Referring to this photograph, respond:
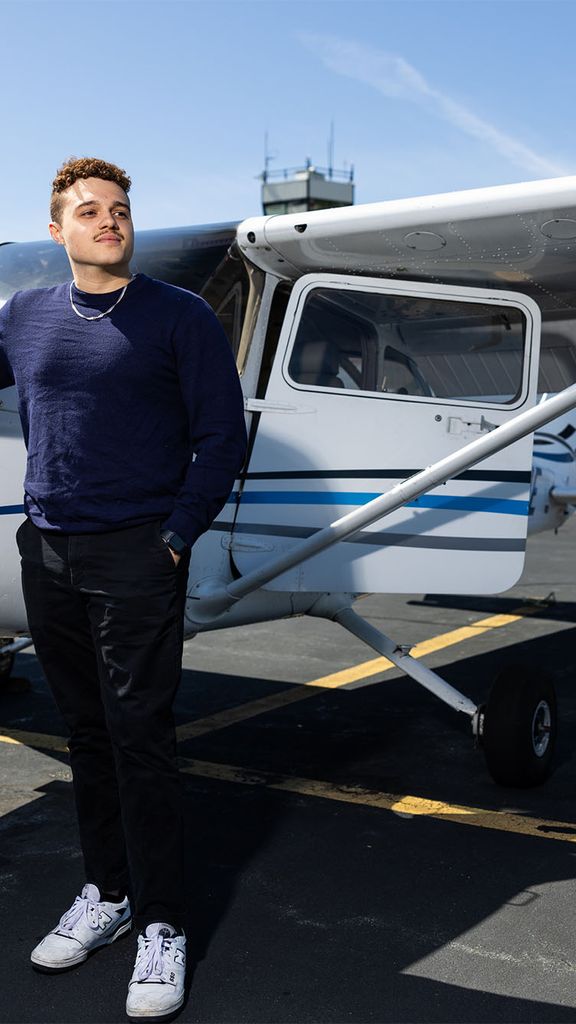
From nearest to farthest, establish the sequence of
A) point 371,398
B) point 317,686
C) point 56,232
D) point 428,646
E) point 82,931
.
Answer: point 56,232
point 82,931
point 371,398
point 317,686
point 428,646

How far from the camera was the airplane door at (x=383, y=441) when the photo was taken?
13.4 ft

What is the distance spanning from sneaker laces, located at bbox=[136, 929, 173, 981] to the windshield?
2353 mm

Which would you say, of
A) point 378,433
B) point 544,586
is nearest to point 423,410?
point 378,433

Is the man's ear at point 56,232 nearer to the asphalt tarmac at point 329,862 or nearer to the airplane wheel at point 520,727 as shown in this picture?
the asphalt tarmac at point 329,862

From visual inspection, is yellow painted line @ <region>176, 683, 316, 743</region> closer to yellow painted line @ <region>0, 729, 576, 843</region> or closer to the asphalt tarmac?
the asphalt tarmac

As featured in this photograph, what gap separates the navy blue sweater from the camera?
96.5 inches

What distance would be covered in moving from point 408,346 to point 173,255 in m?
1.05

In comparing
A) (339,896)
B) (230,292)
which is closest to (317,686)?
(230,292)

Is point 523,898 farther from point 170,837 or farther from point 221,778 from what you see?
point 221,778

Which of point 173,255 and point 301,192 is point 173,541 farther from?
point 301,192

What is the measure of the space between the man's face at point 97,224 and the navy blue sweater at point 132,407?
8 cm

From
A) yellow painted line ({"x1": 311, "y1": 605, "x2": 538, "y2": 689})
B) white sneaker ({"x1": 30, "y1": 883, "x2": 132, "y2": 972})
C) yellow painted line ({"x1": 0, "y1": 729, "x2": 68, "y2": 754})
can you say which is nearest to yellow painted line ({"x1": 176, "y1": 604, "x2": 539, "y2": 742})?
yellow painted line ({"x1": 311, "y1": 605, "x2": 538, "y2": 689})

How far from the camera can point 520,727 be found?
414cm

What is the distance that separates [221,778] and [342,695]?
5.30ft
